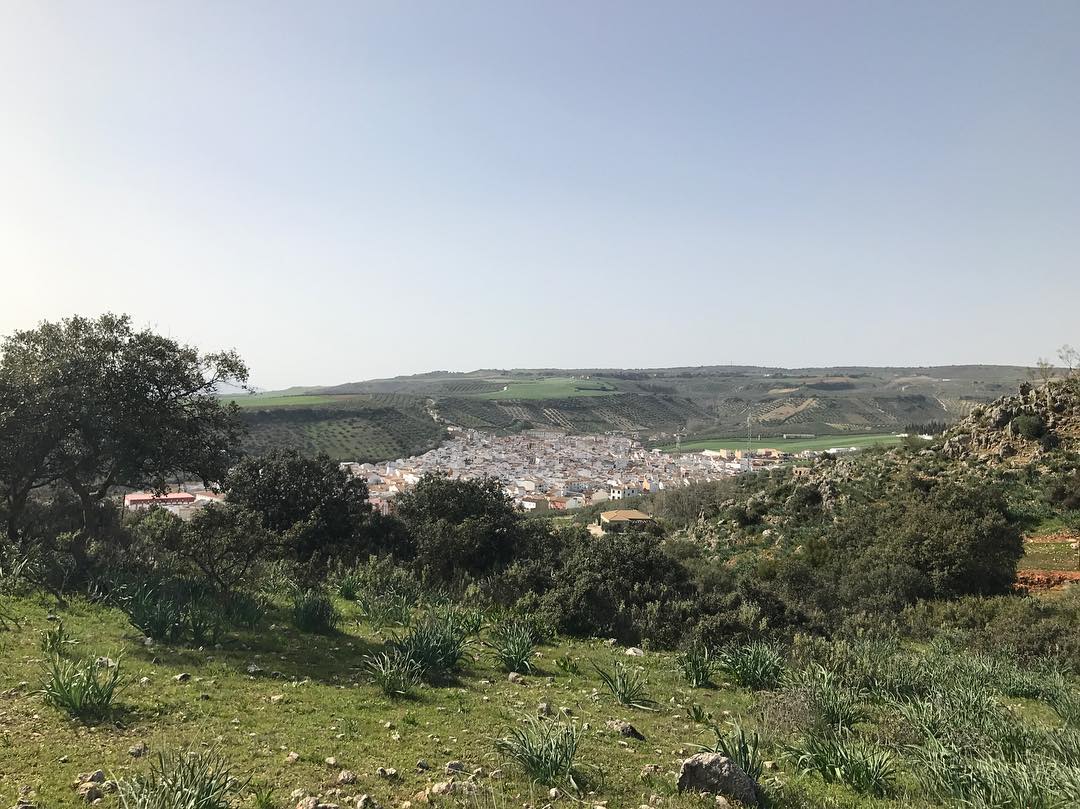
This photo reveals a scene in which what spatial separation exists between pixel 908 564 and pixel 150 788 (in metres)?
21.5

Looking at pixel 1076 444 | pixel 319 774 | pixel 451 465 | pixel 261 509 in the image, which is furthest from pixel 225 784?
pixel 451 465

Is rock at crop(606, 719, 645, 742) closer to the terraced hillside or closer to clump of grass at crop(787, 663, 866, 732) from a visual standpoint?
clump of grass at crop(787, 663, 866, 732)

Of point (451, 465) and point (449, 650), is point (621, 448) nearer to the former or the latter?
point (451, 465)

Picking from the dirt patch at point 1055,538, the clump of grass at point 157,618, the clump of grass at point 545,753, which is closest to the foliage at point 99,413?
the clump of grass at point 157,618

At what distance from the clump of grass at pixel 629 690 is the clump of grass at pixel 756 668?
1963 mm

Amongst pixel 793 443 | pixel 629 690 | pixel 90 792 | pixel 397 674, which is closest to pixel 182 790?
pixel 90 792

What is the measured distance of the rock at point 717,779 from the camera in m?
4.86

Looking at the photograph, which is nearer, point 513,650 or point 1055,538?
point 513,650

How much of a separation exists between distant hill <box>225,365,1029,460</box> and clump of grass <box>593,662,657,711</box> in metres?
73.0

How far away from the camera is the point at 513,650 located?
357 inches

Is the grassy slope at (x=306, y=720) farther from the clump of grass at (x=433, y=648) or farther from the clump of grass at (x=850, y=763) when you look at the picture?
the clump of grass at (x=433, y=648)

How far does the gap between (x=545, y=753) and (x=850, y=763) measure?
2821mm

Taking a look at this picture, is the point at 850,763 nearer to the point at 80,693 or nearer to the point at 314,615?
the point at 80,693

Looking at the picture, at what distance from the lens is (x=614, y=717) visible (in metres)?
7.25
